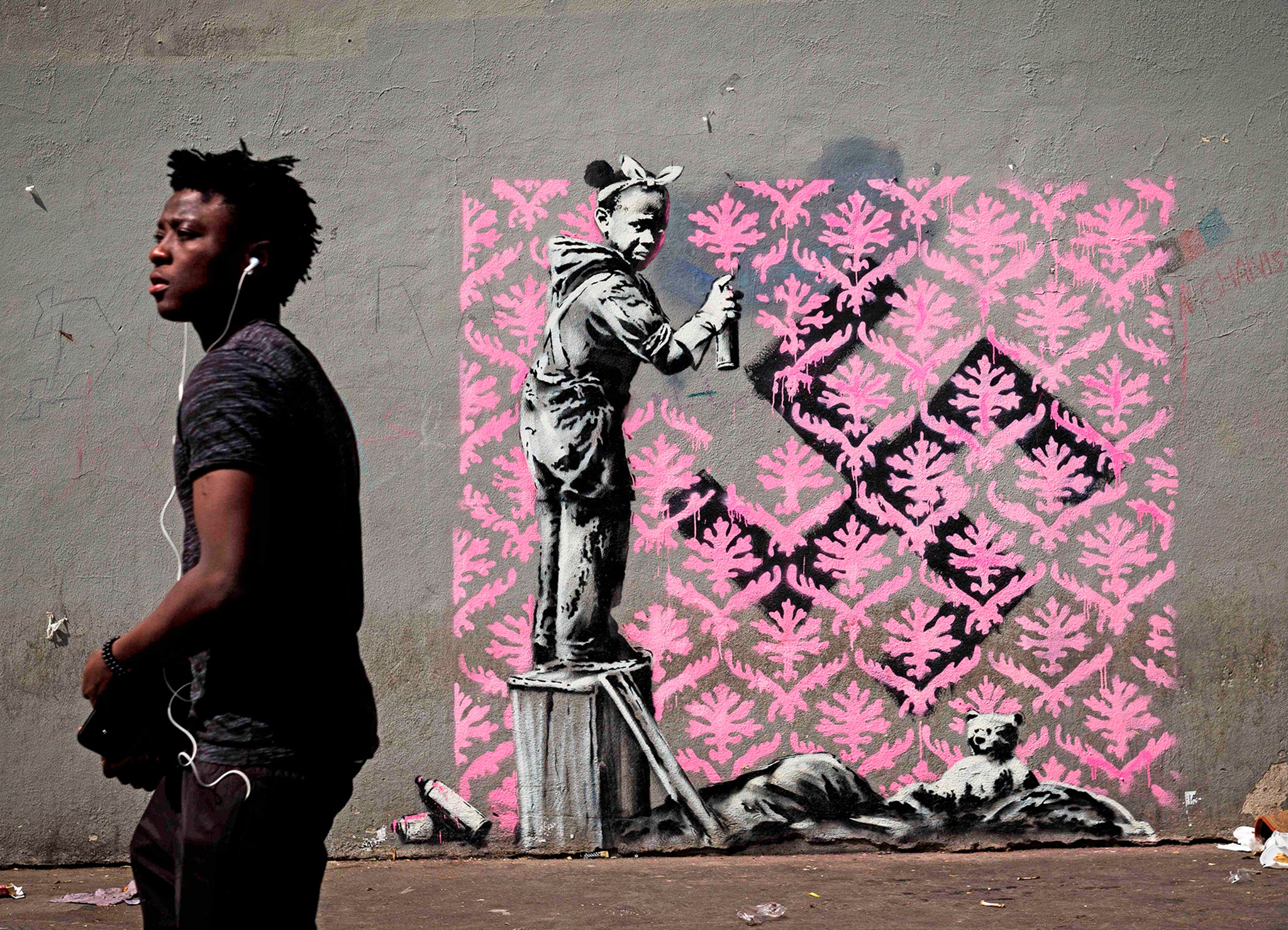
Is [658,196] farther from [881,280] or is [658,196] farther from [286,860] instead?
[286,860]

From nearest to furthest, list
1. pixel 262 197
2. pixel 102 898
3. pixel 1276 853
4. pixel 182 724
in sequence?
pixel 182 724
pixel 262 197
pixel 102 898
pixel 1276 853

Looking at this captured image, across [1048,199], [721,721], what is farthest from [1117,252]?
[721,721]

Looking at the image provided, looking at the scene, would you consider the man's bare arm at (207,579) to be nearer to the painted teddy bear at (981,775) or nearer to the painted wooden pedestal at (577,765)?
the painted wooden pedestal at (577,765)

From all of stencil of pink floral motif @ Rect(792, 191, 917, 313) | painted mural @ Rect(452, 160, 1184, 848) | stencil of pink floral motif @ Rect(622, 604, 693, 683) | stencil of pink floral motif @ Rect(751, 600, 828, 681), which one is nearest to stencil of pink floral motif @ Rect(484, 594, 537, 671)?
painted mural @ Rect(452, 160, 1184, 848)

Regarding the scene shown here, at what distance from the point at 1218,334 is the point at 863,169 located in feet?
5.20

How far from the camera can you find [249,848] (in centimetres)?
196

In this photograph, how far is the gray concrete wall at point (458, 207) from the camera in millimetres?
4828

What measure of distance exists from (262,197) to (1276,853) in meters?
4.27

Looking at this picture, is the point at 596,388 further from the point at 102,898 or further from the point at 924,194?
the point at 102,898

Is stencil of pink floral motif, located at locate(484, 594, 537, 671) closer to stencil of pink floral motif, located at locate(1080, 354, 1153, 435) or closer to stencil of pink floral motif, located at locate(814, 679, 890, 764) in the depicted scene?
stencil of pink floral motif, located at locate(814, 679, 890, 764)

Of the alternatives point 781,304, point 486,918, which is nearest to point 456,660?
point 486,918

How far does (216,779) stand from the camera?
1985mm

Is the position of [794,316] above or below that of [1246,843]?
above

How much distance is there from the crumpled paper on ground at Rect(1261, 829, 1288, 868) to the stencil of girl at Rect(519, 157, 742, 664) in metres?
2.50
